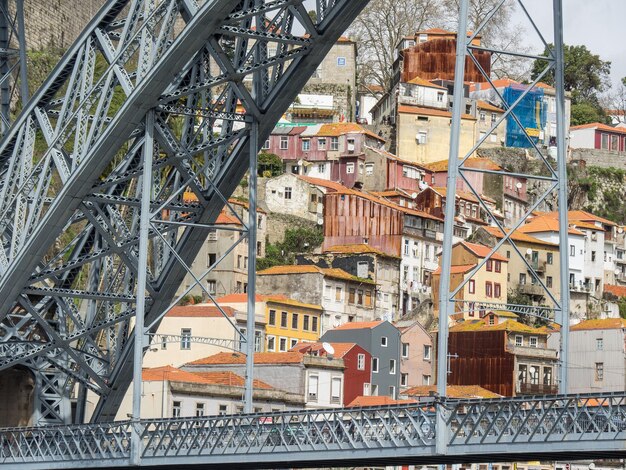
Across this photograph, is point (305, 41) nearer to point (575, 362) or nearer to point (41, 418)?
point (41, 418)

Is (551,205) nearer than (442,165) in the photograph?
No

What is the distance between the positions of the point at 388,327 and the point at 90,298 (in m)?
42.0

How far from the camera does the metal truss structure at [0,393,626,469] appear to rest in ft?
119

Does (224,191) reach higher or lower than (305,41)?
lower

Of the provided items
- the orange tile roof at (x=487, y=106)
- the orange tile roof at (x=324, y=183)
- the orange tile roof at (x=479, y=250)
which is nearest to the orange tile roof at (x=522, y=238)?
the orange tile roof at (x=479, y=250)

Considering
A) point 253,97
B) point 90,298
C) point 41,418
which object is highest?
point 253,97

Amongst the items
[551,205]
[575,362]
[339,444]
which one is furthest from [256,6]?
[551,205]

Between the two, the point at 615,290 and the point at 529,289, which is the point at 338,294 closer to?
the point at 529,289

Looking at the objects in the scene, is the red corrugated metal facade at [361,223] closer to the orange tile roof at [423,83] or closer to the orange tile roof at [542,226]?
the orange tile roof at [542,226]

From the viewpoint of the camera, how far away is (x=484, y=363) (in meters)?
91.2

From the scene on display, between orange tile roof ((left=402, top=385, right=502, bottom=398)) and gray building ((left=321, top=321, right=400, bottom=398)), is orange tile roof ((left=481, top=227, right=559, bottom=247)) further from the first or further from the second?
orange tile roof ((left=402, top=385, right=502, bottom=398))

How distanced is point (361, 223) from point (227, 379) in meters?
31.6

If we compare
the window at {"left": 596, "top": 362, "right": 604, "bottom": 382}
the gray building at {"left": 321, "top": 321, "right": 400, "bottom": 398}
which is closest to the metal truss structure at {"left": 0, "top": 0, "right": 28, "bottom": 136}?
the gray building at {"left": 321, "top": 321, "right": 400, "bottom": 398}

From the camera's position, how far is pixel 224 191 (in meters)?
49.6
